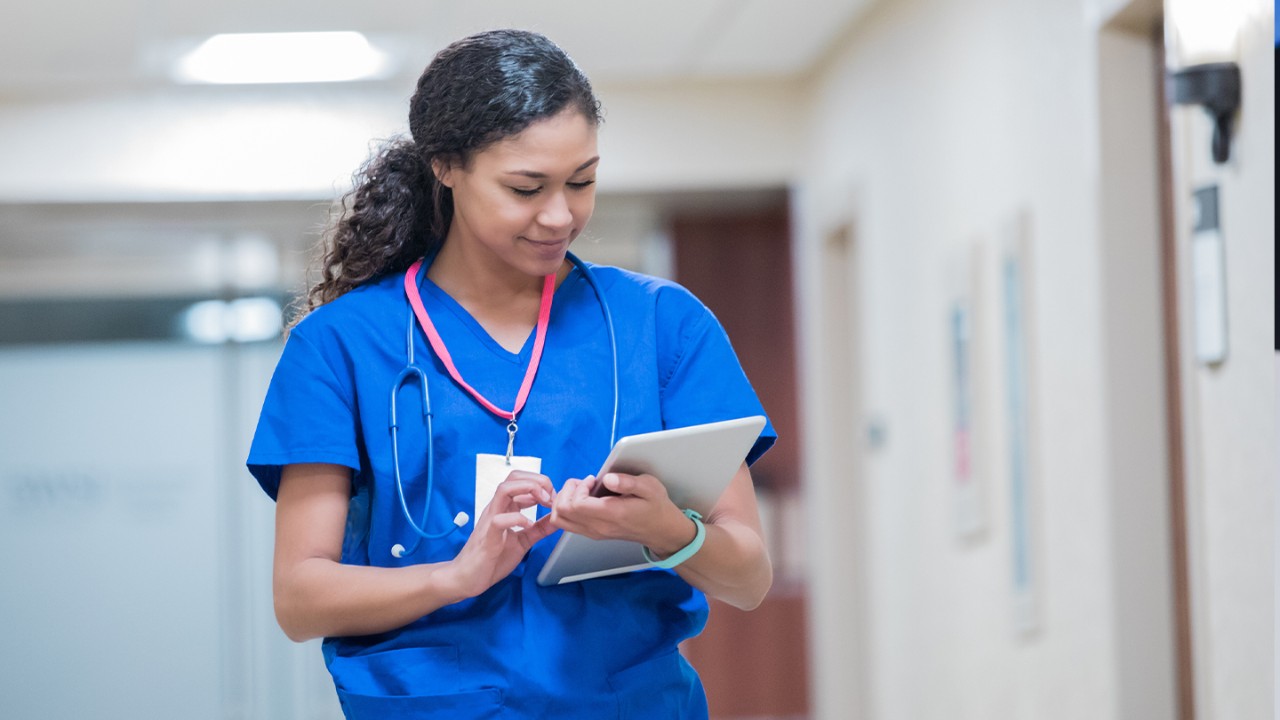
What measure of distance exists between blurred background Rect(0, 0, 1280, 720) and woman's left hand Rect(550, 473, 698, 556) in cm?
106

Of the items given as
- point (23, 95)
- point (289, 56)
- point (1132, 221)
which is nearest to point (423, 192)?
point (1132, 221)

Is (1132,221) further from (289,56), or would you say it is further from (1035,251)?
(289,56)

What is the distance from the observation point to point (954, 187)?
3.96 meters

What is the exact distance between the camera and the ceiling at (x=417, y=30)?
14.6 ft

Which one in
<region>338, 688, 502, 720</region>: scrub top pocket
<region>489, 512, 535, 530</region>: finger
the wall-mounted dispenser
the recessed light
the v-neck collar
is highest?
the recessed light

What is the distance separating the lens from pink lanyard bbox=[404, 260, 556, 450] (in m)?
1.33

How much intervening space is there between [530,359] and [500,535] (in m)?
0.20

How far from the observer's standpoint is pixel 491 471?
132 centimetres

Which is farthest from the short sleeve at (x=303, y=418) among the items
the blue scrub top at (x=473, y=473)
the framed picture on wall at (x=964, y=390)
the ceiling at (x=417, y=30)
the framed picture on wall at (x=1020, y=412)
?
the ceiling at (x=417, y=30)

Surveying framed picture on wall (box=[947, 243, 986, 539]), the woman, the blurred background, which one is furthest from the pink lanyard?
framed picture on wall (box=[947, 243, 986, 539])

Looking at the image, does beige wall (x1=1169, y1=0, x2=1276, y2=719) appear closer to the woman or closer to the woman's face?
the woman

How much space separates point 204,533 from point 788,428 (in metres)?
2.38

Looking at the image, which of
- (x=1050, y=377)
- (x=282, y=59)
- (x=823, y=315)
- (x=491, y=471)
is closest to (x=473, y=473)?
(x=491, y=471)

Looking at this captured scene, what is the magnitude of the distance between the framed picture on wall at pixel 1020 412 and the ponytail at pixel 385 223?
86.1 inches
